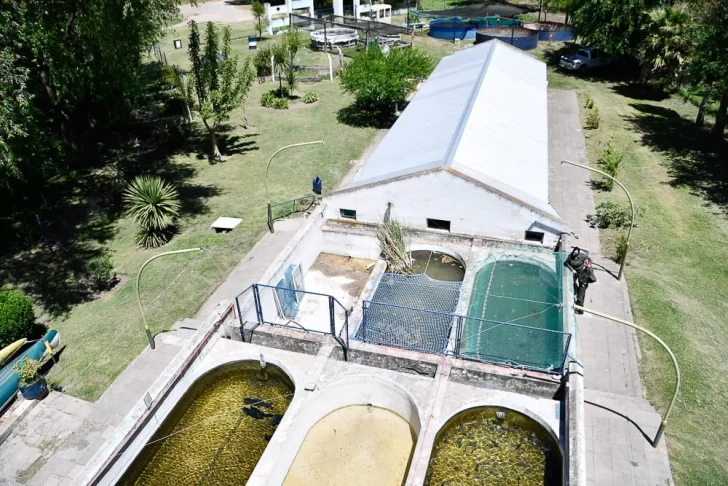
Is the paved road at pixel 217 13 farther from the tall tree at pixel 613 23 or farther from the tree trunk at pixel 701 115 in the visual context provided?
the tree trunk at pixel 701 115

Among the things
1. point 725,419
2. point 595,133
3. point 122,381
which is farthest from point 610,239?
point 122,381

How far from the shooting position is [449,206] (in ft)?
57.6

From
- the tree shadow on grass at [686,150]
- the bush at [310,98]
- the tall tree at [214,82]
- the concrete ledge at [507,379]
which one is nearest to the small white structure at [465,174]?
the concrete ledge at [507,379]

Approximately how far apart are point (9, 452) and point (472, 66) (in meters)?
27.8

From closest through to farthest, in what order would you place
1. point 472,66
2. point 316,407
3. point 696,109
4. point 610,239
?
1. point 316,407
2. point 610,239
3. point 472,66
4. point 696,109

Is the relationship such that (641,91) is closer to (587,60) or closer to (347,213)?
(587,60)

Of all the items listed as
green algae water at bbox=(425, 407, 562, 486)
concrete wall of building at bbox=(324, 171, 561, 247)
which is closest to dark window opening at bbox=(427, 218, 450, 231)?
concrete wall of building at bbox=(324, 171, 561, 247)

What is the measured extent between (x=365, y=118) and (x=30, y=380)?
2512cm

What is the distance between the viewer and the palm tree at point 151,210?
66.2 feet

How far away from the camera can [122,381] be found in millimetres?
14383

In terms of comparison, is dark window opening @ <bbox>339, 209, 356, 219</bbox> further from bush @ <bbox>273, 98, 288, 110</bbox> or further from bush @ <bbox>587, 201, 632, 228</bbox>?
bush @ <bbox>273, 98, 288, 110</bbox>

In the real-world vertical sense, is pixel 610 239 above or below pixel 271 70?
below

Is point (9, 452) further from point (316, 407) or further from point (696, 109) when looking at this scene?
point (696, 109)

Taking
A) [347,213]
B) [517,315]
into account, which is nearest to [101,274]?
[347,213]
